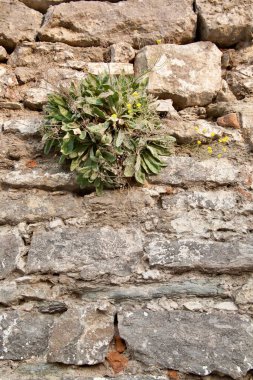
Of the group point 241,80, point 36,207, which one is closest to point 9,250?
point 36,207

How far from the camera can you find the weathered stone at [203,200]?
228 cm

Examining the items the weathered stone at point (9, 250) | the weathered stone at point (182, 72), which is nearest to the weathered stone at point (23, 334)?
the weathered stone at point (9, 250)

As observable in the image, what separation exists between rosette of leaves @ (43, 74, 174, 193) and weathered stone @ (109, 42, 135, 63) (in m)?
0.37

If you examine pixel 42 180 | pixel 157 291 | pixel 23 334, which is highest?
pixel 42 180

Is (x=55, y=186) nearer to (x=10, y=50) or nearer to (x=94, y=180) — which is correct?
(x=94, y=180)

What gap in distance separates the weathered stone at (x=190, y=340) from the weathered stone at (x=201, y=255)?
24cm

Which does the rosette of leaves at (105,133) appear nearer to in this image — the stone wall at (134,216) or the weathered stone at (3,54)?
the stone wall at (134,216)

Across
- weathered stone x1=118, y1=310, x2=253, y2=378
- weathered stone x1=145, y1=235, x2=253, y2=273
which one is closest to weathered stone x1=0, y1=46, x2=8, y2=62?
A: weathered stone x1=145, y1=235, x2=253, y2=273

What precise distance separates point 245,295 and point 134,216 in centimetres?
69

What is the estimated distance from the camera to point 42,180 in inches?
92.4

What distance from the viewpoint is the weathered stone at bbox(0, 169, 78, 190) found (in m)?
2.33

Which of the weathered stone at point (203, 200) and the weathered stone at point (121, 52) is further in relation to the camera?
the weathered stone at point (121, 52)

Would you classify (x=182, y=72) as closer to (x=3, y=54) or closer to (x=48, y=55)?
(x=48, y=55)

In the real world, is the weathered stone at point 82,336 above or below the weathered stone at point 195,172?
below
